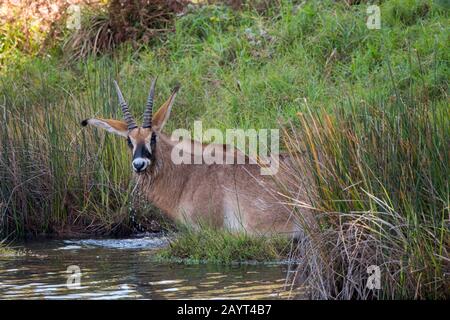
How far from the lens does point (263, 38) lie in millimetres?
15781

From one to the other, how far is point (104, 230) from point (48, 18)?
26.9 ft

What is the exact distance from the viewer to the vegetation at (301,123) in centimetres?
716

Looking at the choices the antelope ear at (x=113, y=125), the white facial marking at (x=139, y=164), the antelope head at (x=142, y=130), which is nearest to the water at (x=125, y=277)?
the white facial marking at (x=139, y=164)

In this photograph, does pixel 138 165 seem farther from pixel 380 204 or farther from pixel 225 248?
pixel 380 204

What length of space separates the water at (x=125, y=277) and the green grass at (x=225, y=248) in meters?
0.14

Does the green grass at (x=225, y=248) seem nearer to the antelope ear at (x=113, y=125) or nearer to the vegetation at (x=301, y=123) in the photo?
the vegetation at (x=301, y=123)

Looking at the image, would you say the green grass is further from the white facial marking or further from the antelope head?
the antelope head

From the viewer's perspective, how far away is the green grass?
30.6ft

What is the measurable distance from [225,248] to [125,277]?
3.11 feet

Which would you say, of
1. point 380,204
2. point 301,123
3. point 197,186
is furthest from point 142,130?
point 380,204

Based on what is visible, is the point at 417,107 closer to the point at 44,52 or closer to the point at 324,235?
the point at 324,235
